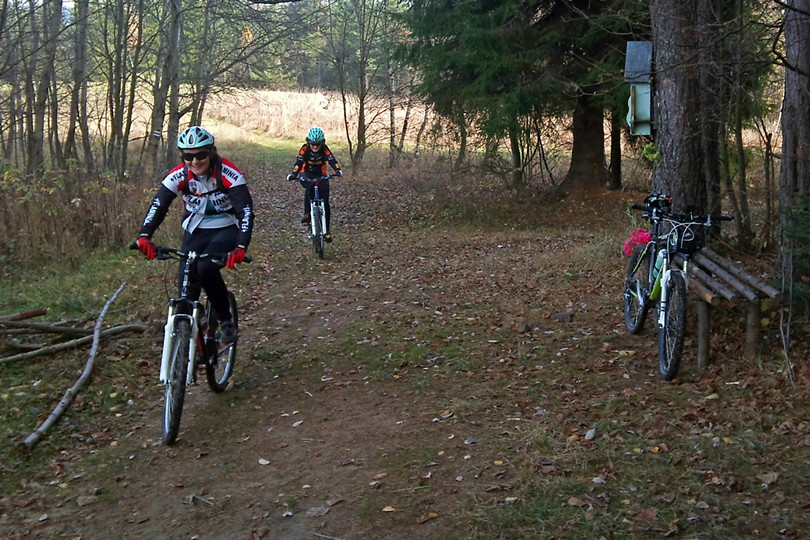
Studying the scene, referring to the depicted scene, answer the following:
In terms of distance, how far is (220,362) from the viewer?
6445 millimetres

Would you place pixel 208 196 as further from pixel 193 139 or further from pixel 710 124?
pixel 710 124

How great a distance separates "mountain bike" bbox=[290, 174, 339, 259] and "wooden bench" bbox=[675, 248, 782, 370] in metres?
7.16

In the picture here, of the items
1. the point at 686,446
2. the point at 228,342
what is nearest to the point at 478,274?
the point at 228,342

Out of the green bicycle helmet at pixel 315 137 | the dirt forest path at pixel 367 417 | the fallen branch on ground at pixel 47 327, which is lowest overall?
the dirt forest path at pixel 367 417

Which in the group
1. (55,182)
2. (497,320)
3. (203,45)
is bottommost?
(497,320)

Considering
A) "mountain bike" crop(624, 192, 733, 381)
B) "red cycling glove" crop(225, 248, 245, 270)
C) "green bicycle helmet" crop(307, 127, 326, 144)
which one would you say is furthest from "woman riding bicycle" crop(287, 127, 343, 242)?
"red cycling glove" crop(225, 248, 245, 270)

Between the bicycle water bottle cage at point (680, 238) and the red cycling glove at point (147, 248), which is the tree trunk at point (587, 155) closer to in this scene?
the bicycle water bottle cage at point (680, 238)

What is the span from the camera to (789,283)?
5652 mm

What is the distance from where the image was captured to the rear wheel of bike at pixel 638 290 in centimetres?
694

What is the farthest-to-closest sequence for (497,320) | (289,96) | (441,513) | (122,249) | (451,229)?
(289,96) → (451,229) → (122,249) → (497,320) → (441,513)

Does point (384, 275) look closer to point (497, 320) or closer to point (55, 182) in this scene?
point (497, 320)

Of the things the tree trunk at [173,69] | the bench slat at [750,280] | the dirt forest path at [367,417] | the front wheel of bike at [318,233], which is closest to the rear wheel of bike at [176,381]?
the dirt forest path at [367,417]

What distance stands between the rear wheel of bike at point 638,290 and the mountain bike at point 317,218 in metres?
6.07

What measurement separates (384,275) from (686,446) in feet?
22.5
